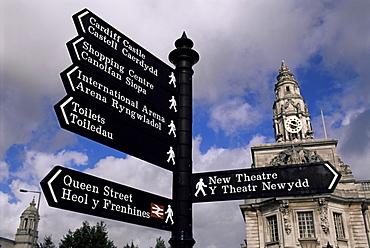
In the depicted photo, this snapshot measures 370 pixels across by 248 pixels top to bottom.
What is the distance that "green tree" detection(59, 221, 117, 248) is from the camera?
2986 centimetres

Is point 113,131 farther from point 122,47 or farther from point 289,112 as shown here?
point 289,112

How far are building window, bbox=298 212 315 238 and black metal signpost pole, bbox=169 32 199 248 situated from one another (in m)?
30.1

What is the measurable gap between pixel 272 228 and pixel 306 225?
3.45 meters

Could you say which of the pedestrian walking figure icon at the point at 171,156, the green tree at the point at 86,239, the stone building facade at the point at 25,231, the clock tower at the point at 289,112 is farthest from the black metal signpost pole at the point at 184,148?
the stone building facade at the point at 25,231

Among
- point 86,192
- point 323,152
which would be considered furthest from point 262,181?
point 323,152

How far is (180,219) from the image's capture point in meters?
5.59

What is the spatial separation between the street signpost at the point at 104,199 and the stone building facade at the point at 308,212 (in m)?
30.1

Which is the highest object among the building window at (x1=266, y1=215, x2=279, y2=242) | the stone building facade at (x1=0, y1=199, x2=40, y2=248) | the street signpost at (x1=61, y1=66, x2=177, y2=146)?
the stone building facade at (x1=0, y1=199, x2=40, y2=248)

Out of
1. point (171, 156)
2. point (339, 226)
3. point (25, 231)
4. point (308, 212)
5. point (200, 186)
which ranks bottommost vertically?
point (200, 186)

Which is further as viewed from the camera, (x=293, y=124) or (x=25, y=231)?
(x=25, y=231)

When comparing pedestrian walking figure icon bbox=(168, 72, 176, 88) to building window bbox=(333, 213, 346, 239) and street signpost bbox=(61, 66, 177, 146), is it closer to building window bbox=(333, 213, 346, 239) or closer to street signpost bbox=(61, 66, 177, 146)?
street signpost bbox=(61, 66, 177, 146)

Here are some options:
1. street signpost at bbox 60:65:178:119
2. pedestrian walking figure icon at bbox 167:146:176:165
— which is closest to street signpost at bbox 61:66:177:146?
street signpost at bbox 60:65:178:119

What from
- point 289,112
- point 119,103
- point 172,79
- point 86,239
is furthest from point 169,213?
point 289,112

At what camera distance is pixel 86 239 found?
30219 millimetres
